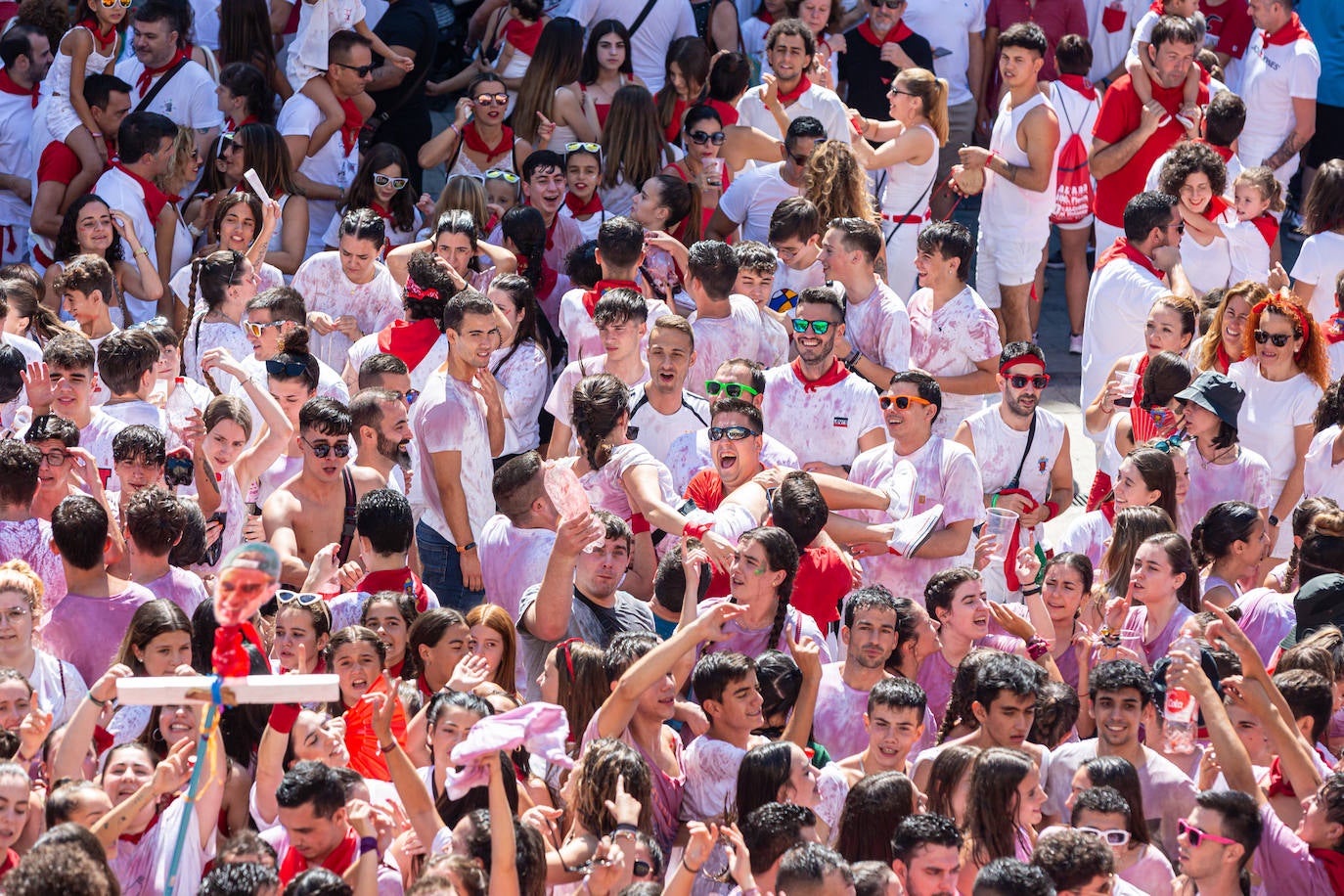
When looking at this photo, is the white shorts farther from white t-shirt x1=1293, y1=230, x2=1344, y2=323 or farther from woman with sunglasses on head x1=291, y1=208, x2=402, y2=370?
woman with sunglasses on head x1=291, y1=208, x2=402, y2=370

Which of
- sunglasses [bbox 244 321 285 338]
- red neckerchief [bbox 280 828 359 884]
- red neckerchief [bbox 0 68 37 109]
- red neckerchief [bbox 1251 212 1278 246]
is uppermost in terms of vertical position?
red neckerchief [bbox 1251 212 1278 246]

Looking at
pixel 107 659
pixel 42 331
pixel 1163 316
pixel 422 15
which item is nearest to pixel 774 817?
pixel 107 659

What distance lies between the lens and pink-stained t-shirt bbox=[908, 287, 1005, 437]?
826 centimetres

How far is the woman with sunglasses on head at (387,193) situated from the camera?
9320 mm

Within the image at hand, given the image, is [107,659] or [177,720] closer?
[177,720]

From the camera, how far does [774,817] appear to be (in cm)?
495

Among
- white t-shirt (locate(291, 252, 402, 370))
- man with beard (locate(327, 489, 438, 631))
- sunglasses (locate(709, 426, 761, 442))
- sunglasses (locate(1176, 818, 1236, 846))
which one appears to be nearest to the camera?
sunglasses (locate(1176, 818, 1236, 846))

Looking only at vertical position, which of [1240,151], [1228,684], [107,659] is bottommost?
→ [107,659]

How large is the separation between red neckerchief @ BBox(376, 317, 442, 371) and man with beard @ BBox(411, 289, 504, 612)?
1.70 ft

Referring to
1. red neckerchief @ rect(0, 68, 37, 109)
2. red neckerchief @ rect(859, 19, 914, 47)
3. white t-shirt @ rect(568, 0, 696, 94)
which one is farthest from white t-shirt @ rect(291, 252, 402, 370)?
red neckerchief @ rect(859, 19, 914, 47)

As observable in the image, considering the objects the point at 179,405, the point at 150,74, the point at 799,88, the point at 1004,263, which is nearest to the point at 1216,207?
the point at 1004,263

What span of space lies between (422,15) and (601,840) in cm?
707

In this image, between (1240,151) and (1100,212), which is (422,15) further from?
(1240,151)

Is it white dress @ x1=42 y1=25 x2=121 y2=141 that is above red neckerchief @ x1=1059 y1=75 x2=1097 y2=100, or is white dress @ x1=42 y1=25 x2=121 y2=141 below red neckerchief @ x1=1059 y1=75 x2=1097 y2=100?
below
